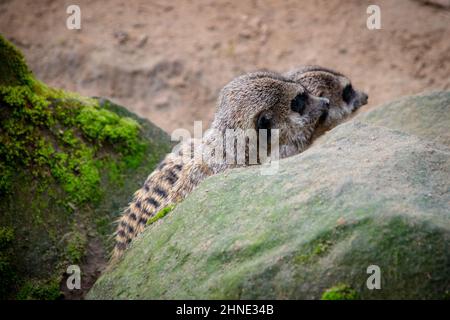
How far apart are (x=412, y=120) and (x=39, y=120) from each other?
13.9 ft

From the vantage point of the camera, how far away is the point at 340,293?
136 inches

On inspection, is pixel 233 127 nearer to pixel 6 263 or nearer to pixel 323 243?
pixel 323 243

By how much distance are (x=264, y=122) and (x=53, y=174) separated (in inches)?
96.8

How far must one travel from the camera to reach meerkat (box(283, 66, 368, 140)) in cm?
699

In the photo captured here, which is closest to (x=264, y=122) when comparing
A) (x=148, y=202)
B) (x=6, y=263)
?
(x=148, y=202)

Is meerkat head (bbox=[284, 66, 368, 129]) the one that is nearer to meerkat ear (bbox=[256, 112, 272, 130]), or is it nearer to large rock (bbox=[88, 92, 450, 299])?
meerkat ear (bbox=[256, 112, 272, 130])

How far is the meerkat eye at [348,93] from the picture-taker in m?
7.36

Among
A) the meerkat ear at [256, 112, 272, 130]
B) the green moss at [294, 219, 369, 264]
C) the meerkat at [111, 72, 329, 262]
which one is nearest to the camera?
the green moss at [294, 219, 369, 264]

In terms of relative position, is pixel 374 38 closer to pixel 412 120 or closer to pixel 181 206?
pixel 412 120

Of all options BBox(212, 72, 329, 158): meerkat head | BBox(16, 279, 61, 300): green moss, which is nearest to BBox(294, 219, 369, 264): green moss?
BBox(212, 72, 329, 158): meerkat head

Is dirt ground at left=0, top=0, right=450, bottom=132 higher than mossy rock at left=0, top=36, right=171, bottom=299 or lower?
higher

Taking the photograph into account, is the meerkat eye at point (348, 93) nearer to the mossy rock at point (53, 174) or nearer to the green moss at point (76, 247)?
the mossy rock at point (53, 174)

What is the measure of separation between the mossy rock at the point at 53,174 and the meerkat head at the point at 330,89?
2.22m
